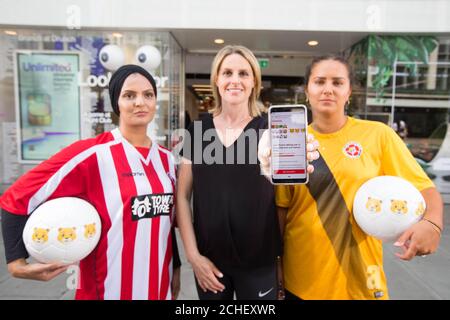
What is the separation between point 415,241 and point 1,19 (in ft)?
27.0

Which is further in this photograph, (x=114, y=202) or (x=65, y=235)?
(x=114, y=202)

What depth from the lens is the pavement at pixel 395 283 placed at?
3287 mm

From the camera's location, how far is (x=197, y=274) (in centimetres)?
173

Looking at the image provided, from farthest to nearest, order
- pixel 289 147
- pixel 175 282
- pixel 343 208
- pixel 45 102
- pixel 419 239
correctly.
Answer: pixel 45 102
pixel 175 282
pixel 343 208
pixel 289 147
pixel 419 239

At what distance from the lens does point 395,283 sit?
358 centimetres

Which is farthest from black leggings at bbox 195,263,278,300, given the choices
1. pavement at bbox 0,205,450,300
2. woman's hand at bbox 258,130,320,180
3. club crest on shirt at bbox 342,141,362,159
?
pavement at bbox 0,205,450,300

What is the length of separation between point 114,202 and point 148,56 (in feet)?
19.3

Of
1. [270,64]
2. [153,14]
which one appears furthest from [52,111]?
[270,64]

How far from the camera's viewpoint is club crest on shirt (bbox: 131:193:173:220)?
1.58 metres

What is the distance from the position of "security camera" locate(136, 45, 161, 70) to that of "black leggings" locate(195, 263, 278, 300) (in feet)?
19.6

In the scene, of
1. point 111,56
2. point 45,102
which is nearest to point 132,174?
point 111,56

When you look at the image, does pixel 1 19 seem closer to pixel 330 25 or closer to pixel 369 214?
pixel 330 25

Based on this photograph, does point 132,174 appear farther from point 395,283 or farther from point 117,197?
point 395,283

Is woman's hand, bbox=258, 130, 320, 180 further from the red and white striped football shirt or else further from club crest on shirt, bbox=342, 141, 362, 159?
the red and white striped football shirt
